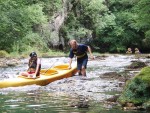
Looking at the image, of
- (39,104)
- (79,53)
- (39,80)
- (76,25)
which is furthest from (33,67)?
(76,25)

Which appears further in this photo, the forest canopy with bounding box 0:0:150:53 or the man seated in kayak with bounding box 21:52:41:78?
the forest canopy with bounding box 0:0:150:53

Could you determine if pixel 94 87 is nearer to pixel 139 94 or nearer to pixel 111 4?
pixel 139 94

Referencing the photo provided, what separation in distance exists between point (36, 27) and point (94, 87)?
89.2 ft

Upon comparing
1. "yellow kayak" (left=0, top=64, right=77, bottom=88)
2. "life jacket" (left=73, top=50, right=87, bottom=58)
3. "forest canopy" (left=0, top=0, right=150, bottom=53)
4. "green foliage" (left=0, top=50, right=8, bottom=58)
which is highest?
"forest canopy" (left=0, top=0, right=150, bottom=53)

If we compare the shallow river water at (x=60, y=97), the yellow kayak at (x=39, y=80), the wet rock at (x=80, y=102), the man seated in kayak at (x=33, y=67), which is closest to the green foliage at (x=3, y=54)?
the yellow kayak at (x=39, y=80)

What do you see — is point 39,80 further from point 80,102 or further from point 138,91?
point 138,91

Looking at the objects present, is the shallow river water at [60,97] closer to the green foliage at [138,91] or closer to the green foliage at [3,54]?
A: the green foliage at [138,91]

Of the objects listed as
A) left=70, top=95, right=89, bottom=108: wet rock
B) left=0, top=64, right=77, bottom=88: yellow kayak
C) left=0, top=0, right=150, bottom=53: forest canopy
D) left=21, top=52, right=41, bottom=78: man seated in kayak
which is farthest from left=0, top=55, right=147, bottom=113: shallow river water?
left=0, top=0, right=150, bottom=53: forest canopy

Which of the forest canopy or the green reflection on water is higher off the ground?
the forest canopy

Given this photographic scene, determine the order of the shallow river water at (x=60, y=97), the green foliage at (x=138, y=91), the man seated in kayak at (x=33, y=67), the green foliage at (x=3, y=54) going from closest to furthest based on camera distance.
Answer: the shallow river water at (x=60, y=97), the green foliage at (x=138, y=91), the man seated in kayak at (x=33, y=67), the green foliage at (x=3, y=54)

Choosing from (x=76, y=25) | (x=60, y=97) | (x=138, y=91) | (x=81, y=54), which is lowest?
(x=60, y=97)

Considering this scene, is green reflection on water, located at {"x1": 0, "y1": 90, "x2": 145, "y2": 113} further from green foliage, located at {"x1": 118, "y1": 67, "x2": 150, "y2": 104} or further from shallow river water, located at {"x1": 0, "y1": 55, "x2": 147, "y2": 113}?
green foliage, located at {"x1": 118, "y1": 67, "x2": 150, "y2": 104}

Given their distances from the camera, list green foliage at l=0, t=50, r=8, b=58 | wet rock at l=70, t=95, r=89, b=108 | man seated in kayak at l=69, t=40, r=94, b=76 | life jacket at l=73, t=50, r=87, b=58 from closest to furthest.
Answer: wet rock at l=70, t=95, r=89, b=108, man seated in kayak at l=69, t=40, r=94, b=76, life jacket at l=73, t=50, r=87, b=58, green foliage at l=0, t=50, r=8, b=58

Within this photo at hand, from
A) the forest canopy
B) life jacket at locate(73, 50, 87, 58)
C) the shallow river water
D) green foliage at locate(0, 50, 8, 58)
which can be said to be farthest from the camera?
the forest canopy
